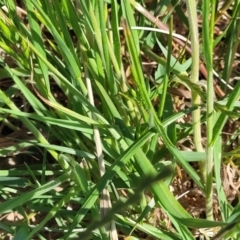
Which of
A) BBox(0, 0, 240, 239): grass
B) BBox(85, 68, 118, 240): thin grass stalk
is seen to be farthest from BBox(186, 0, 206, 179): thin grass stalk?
BBox(85, 68, 118, 240): thin grass stalk

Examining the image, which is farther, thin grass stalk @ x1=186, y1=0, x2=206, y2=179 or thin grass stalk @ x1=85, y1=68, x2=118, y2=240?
thin grass stalk @ x1=85, y1=68, x2=118, y2=240

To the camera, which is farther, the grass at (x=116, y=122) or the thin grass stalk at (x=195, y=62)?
the grass at (x=116, y=122)

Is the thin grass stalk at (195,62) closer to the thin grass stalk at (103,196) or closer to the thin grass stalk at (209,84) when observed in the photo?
the thin grass stalk at (209,84)

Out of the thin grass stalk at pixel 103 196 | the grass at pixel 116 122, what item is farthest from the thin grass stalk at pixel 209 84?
the thin grass stalk at pixel 103 196

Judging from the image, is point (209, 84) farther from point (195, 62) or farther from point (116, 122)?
point (116, 122)

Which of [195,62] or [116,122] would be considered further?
[116,122]

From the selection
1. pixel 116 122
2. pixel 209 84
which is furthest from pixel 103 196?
pixel 209 84

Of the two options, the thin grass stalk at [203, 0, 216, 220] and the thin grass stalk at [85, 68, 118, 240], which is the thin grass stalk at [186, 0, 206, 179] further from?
the thin grass stalk at [85, 68, 118, 240]

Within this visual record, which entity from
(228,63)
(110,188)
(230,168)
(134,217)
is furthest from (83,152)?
(228,63)

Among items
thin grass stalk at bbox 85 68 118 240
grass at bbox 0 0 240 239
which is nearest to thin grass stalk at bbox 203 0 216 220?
grass at bbox 0 0 240 239

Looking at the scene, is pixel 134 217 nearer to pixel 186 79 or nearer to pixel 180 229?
pixel 180 229

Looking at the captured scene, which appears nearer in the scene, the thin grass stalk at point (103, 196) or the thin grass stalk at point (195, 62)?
the thin grass stalk at point (195, 62)

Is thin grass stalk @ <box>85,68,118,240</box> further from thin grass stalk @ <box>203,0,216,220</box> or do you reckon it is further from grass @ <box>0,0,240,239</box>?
thin grass stalk @ <box>203,0,216,220</box>
